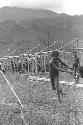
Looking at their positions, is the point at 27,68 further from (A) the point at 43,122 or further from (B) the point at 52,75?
(A) the point at 43,122

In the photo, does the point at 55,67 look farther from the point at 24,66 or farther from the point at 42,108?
the point at 24,66

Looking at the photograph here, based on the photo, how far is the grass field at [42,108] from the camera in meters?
A: 8.77

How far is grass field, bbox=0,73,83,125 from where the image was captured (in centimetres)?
877

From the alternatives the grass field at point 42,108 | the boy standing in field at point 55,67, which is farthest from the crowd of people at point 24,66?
the boy standing in field at point 55,67

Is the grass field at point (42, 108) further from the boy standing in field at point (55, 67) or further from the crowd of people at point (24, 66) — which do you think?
the crowd of people at point (24, 66)

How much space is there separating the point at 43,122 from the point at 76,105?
9.08ft

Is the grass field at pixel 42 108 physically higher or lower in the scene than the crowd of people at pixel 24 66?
higher

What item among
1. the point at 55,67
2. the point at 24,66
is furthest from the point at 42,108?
the point at 24,66

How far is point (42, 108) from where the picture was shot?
10742 mm

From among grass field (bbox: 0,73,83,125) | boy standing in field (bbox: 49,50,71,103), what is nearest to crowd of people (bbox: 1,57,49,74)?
grass field (bbox: 0,73,83,125)

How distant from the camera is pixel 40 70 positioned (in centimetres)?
2117

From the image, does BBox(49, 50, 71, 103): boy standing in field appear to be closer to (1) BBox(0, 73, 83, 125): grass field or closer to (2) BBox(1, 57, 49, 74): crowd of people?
(1) BBox(0, 73, 83, 125): grass field

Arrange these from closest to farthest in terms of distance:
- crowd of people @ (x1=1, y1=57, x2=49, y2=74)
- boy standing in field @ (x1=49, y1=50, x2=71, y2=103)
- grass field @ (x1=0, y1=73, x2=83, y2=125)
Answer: grass field @ (x1=0, y1=73, x2=83, y2=125)
boy standing in field @ (x1=49, y1=50, x2=71, y2=103)
crowd of people @ (x1=1, y1=57, x2=49, y2=74)

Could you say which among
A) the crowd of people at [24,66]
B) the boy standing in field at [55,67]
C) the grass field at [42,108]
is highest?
the boy standing in field at [55,67]
